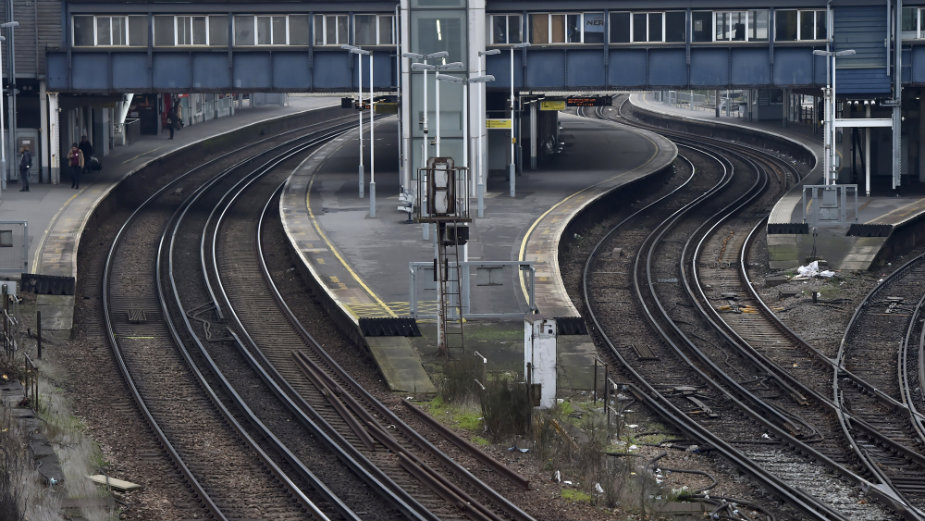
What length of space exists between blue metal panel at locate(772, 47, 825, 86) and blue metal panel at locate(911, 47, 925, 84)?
9.70 feet

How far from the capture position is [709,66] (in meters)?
49.3

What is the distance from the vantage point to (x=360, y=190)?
161ft

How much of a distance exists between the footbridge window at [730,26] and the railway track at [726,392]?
39.5ft

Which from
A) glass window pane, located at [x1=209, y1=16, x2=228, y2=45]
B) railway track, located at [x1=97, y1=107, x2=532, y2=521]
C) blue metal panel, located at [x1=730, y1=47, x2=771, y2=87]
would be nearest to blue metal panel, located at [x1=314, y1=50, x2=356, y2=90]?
glass window pane, located at [x1=209, y1=16, x2=228, y2=45]

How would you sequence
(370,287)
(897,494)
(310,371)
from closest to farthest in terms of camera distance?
1. (897,494)
2. (310,371)
3. (370,287)

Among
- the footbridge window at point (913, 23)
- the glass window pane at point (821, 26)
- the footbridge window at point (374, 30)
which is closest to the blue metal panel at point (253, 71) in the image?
the footbridge window at point (374, 30)

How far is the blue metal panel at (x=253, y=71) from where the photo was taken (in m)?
49.6

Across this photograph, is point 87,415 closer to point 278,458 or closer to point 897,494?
point 278,458

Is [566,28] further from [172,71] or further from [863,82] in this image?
[172,71]

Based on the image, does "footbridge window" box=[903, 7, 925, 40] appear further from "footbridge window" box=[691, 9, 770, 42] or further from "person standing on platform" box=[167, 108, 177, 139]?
"person standing on platform" box=[167, 108, 177, 139]

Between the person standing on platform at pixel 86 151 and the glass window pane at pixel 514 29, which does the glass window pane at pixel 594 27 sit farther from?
the person standing on platform at pixel 86 151

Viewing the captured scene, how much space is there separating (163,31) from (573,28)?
14.2 metres

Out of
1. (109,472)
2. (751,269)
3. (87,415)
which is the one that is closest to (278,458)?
(109,472)

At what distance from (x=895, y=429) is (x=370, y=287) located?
13.6 m
